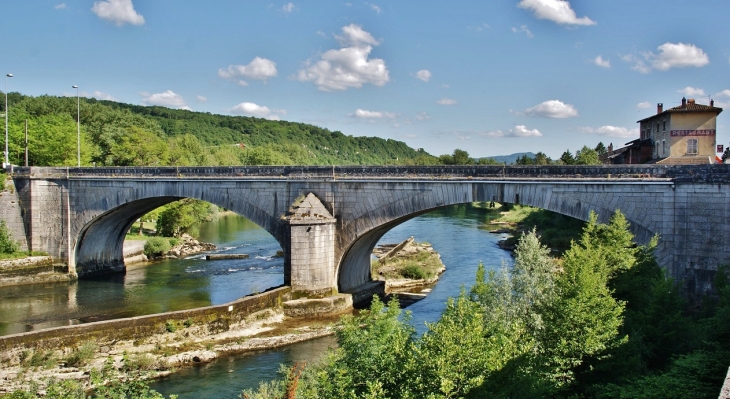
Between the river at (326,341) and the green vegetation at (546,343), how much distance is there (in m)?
2.49

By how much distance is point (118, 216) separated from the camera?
139 ft

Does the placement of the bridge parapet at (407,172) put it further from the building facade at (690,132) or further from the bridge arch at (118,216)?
the building facade at (690,132)

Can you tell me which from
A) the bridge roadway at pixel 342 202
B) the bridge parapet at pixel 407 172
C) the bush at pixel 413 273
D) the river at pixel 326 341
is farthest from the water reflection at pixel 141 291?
the river at pixel 326 341

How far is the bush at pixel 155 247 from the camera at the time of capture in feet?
158

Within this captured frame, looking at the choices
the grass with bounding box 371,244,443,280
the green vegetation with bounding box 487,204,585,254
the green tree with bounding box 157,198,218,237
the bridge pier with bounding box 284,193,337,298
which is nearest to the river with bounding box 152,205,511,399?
the grass with bounding box 371,244,443,280

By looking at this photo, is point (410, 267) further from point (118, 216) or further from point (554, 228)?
point (554, 228)

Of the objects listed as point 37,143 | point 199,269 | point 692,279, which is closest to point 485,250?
point 199,269

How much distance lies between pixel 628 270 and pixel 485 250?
31.0m

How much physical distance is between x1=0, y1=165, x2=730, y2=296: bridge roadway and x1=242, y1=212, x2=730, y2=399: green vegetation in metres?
2.58

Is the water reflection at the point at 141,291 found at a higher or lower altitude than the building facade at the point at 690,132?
lower

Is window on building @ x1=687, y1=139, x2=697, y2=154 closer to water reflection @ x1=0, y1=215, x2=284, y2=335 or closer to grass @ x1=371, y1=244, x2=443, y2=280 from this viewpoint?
grass @ x1=371, y1=244, x2=443, y2=280

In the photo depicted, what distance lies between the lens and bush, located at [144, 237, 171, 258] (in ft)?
158

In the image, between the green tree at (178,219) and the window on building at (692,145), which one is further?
the green tree at (178,219)

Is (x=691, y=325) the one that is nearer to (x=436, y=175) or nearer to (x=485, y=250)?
(x=436, y=175)
